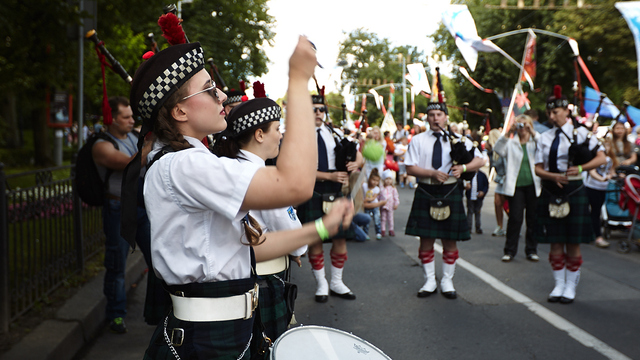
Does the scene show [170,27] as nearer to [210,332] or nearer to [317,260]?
[210,332]

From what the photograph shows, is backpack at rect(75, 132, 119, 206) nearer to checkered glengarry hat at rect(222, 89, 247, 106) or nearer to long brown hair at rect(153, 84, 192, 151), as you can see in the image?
checkered glengarry hat at rect(222, 89, 247, 106)

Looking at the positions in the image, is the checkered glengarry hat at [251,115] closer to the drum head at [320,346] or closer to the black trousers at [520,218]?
the drum head at [320,346]

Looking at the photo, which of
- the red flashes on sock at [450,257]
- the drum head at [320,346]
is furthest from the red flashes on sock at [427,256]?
the drum head at [320,346]

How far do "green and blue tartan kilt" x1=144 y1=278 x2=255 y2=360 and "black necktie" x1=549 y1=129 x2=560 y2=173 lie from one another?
15.8ft

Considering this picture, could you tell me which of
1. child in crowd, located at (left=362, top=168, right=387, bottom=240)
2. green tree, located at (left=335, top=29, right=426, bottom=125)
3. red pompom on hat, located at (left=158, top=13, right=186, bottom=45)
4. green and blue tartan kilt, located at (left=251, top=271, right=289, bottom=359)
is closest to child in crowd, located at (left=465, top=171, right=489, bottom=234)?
child in crowd, located at (left=362, top=168, right=387, bottom=240)

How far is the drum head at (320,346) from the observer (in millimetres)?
1779

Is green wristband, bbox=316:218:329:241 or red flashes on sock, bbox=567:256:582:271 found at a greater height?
green wristband, bbox=316:218:329:241

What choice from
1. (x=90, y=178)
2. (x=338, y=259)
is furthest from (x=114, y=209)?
(x=338, y=259)

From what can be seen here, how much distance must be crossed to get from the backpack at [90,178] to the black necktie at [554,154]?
4.11 metres

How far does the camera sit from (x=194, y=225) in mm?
1606

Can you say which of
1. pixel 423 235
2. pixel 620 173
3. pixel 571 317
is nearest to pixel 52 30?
pixel 423 235

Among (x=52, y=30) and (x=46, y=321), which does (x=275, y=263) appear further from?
(x=52, y=30)

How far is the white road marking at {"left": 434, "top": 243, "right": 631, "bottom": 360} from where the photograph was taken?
169 inches

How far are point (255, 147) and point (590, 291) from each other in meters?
4.43
